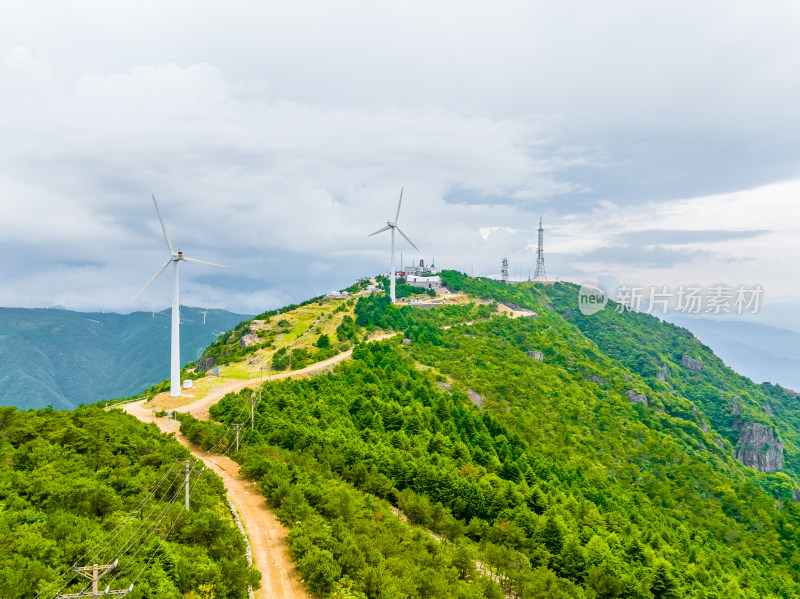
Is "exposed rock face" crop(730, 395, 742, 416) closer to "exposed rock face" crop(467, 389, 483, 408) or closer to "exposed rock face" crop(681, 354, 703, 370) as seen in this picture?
"exposed rock face" crop(681, 354, 703, 370)

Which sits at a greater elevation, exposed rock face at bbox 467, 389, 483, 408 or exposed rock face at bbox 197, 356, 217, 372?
exposed rock face at bbox 197, 356, 217, 372

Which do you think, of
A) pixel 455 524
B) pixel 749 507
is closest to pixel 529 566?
pixel 455 524

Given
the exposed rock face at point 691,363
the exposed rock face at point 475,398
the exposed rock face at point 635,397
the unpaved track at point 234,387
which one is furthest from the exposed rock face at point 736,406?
the unpaved track at point 234,387

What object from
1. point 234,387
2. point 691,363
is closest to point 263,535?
point 234,387

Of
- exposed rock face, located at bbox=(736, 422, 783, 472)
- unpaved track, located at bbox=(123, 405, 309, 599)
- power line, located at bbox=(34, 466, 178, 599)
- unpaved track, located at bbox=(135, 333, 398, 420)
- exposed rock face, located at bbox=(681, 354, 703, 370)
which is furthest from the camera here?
exposed rock face, located at bbox=(681, 354, 703, 370)

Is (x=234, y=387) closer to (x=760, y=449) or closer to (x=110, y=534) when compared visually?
(x=110, y=534)

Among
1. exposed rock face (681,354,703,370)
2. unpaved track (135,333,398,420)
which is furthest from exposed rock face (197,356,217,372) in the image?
exposed rock face (681,354,703,370)

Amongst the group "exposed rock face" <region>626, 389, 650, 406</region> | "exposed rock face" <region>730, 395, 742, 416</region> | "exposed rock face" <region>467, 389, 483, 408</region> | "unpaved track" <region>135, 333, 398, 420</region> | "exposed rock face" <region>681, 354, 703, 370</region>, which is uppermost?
"unpaved track" <region>135, 333, 398, 420</region>

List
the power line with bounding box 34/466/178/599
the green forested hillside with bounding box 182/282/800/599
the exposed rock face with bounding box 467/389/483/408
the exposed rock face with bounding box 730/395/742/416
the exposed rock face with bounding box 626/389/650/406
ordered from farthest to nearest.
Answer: the exposed rock face with bounding box 730/395/742/416 < the exposed rock face with bounding box 626/389/650/406 < the exposed rock face with bounding box 467/389/483/408 < the green forested hillside with bounding box 182/282/800/599 < the power line with bounding box 34/466/178/599
